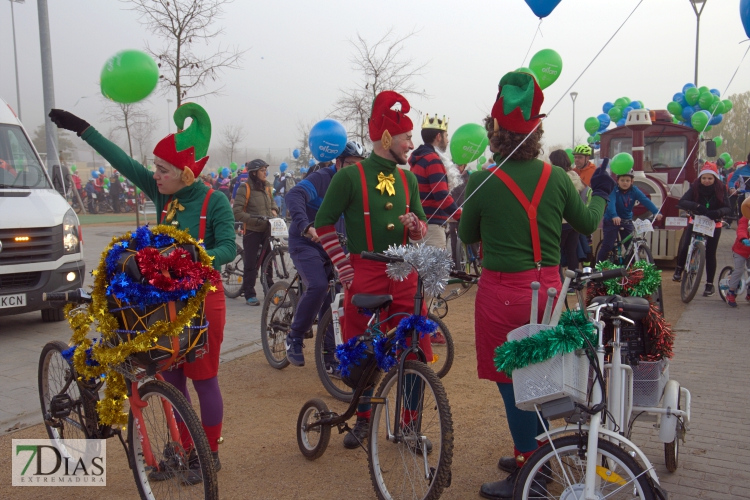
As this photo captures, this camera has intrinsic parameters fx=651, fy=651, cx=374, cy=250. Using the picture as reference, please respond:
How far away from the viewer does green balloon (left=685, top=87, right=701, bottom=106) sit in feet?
57.6

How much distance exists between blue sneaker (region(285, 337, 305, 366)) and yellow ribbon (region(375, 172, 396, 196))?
7.17 ft

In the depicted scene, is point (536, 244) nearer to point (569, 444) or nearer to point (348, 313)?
point (569, 444)

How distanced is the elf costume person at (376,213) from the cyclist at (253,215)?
17.0 feet

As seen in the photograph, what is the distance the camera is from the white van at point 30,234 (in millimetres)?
7020

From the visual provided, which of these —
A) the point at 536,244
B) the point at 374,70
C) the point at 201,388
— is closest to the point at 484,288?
the point at 536,244

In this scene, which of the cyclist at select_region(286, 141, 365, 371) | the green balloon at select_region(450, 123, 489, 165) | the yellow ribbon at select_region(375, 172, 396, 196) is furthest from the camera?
the green balloon at select_region(450, 123, 489, 165)

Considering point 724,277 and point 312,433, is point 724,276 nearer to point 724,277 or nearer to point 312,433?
point 724,277

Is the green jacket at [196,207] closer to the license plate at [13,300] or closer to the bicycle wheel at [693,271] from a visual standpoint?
the license plate at [13,300]

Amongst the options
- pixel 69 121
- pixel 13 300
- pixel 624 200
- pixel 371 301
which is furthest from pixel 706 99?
pixel 69 121

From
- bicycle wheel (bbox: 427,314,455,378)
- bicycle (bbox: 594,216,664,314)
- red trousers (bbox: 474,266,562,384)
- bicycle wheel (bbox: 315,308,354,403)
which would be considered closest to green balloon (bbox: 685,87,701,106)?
bicycle (bbox: 594,216,664,314)

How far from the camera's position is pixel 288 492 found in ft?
12.2

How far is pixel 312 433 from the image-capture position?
14.0 feet

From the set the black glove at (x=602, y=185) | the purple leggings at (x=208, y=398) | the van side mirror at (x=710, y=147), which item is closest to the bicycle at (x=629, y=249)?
the van side mirror at (x=710, y=147)

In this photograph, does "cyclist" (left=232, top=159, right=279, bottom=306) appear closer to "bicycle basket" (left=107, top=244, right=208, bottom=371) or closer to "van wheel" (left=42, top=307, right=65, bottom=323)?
"van wheel" (left=42, top=307, right=65, bottom=323)
